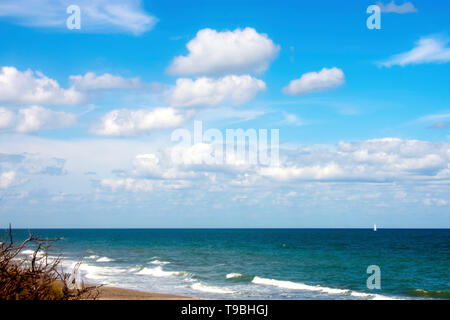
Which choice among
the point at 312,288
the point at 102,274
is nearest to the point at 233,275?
the point at 312,288

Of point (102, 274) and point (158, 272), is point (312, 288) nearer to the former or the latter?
point (158, 272)

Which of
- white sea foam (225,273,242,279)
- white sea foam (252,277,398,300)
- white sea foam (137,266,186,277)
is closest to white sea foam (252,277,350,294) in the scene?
white sea foam (252,277,398,300)

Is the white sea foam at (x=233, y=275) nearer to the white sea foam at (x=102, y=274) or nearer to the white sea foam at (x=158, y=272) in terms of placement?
the white sea foam at (x=158, y=272)
